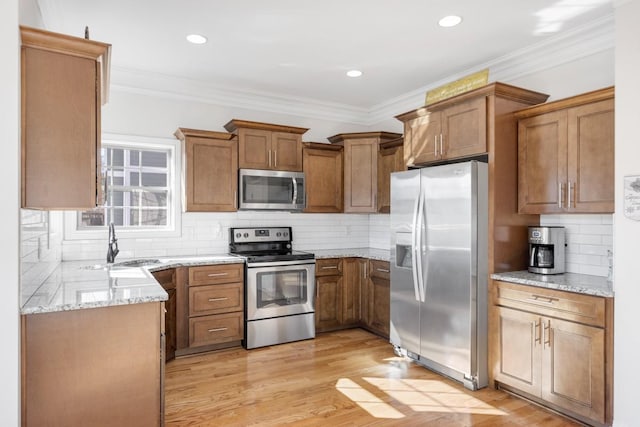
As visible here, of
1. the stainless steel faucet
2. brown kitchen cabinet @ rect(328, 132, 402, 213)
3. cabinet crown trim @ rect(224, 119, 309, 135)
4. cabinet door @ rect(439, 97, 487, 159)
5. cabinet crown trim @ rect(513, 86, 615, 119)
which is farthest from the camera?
brown kitchen cabinet @ rect(328, 132, 402, 213)

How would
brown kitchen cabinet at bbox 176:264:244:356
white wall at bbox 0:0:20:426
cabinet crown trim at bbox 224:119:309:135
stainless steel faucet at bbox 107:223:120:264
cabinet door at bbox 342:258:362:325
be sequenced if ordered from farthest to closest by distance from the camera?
cabinet door at bbox 342:258:362:325
cabinet crown trim at bbox 224:119:309:135
brown kitchen cabinet at bbox 176:264:244:356
stainless steel faucet at bbox 107:223:120:264
white wall at bbox 0:0:20:426

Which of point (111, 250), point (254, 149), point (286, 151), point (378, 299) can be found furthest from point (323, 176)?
point (111, 250)

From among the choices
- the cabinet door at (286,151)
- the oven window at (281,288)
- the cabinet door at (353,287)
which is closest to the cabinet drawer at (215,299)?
the oven window at (281,288)

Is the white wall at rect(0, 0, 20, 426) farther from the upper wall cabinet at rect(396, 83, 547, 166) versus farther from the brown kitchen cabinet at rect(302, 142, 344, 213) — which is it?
the brown kitchen cabinet at rect(302, 142, 344, 213)

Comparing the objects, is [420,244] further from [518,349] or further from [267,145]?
[267,145]

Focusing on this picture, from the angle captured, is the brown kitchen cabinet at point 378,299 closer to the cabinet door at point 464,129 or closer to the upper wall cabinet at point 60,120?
the cabinet door at point 464,129

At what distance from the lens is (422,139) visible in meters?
3.72

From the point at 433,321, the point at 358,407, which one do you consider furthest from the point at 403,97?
the point at 358,407

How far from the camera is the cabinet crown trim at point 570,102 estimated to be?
8.61 feet

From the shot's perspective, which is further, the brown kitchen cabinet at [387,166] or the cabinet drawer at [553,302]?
the brown kitchen cabinet at [387,166]

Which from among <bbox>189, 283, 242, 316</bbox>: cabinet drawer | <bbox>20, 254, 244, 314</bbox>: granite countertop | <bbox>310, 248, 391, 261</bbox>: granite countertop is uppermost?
<bbox>20, 254, 244, 314</bbox>: granite countertop

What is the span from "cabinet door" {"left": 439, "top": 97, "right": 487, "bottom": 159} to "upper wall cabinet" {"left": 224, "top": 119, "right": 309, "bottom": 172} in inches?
64.8

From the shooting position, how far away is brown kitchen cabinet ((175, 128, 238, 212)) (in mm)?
4066

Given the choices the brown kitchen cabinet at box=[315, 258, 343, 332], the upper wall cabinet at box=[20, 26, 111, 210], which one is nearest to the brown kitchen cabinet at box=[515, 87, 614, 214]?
the brown kitchen cabinet at box=[315, 258, 343, 332]
